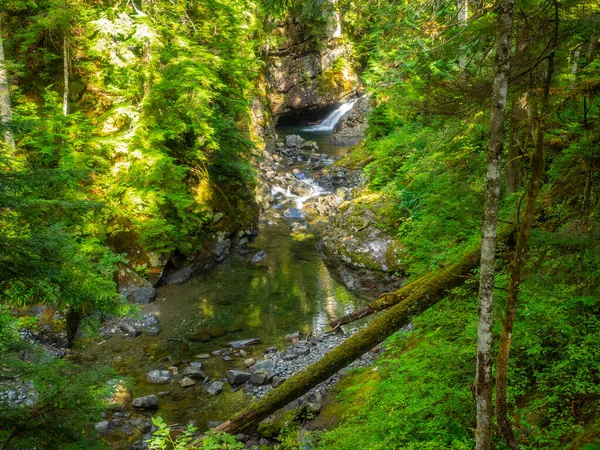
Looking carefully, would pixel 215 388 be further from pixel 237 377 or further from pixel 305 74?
pixel 305 74

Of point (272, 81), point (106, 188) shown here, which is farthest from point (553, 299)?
point (272, 81)

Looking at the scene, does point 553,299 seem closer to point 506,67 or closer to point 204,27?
point 506,67

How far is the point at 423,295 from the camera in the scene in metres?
5.62

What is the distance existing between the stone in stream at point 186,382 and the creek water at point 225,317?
130mm

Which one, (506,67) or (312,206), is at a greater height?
(506,67)

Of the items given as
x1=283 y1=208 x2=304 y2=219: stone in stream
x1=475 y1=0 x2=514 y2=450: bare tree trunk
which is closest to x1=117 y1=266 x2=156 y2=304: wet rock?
x1=283 y1=208 x2=304 y2=219: stone in stream

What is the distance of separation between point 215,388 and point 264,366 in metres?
1.31

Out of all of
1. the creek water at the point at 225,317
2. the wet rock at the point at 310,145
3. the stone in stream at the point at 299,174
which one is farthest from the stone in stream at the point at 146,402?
the wet rock at the point at 310,145

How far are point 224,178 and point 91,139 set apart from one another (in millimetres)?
5554

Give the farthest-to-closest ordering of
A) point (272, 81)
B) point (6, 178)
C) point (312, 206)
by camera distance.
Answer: point (272, 81) < point (312, 206) < point (6, 178)

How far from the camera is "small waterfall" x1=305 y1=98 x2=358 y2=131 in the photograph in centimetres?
3515

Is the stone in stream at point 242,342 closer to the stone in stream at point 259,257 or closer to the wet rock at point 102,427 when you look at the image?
the wet rock at point 102,427

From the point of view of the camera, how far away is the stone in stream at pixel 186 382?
9.45 m

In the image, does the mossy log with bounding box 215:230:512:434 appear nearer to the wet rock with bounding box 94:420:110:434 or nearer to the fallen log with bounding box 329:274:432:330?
the fallen log with bounding box 329:274:432:330
